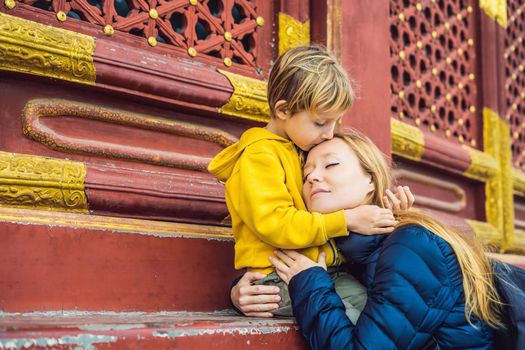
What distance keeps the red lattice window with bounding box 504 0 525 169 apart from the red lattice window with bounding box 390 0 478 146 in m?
0.53

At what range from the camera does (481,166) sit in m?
4.02

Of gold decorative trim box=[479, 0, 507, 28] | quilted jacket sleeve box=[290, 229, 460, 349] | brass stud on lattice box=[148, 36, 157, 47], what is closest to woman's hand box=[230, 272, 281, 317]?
quilted jacket sleeve box=[290, 229, 460, 349]

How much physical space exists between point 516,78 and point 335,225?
3.41 meters

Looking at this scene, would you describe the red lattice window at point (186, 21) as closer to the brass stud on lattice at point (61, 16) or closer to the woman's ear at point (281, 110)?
the brass stud on lattice at point (61, 16)

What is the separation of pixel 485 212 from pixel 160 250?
262 centimetres

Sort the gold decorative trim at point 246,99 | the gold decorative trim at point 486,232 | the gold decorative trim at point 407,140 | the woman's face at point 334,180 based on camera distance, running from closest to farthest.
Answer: the woman's face at point 334,180
the gold decorative trim at point 246,99
the gold decorative trim at point 407,140
the gold decorative trim at point 486,232

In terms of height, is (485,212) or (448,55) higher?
(448,55)

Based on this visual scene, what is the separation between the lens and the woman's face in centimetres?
200

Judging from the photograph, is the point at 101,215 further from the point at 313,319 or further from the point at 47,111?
the point at 313,319

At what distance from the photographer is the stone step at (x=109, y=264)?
6.21 feet

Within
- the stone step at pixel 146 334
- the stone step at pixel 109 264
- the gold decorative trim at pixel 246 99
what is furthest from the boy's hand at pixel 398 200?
the gold decorative trim at pixel 246 99

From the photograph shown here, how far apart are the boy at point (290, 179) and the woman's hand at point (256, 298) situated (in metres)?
0.02

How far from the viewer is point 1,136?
6.74ft

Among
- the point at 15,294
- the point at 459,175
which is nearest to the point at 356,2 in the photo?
the point at 459,175
